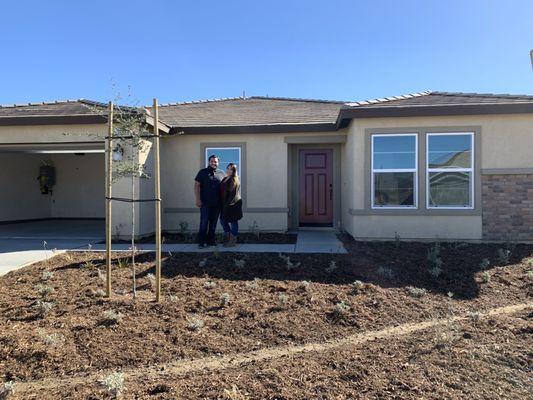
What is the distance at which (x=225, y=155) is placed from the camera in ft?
35.7

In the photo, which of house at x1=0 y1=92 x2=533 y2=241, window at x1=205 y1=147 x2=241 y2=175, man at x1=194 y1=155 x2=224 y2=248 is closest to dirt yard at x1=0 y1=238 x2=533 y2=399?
man at x1=194 y1=155 x2=224 y2=248

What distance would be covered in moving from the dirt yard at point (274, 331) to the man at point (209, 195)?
1543 millimetres

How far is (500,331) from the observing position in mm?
4258

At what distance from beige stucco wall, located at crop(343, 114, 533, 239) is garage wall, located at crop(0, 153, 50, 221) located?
12.1 metres

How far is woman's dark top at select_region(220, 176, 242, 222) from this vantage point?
329 inches

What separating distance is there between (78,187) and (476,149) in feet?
46.3

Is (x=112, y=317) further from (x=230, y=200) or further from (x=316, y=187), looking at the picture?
(x=316, y=187)

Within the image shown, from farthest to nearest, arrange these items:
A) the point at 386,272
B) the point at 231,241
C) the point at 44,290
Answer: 1. the point at 231,241
2. the point at 386,272
3. the point at 44,290

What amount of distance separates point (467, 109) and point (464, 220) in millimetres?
2365

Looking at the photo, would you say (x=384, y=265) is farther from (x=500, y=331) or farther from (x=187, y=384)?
(x=187, y=384)

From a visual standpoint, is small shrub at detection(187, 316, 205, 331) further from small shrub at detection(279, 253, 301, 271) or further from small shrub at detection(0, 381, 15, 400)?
small shrub at detection(279, 253, 301, 271)

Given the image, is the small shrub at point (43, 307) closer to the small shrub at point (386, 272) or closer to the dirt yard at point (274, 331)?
the dirt yard at point (274, 331)

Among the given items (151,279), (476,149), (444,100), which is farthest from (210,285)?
(444,100)

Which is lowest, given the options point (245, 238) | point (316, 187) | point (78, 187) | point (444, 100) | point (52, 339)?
point (52, 339)
